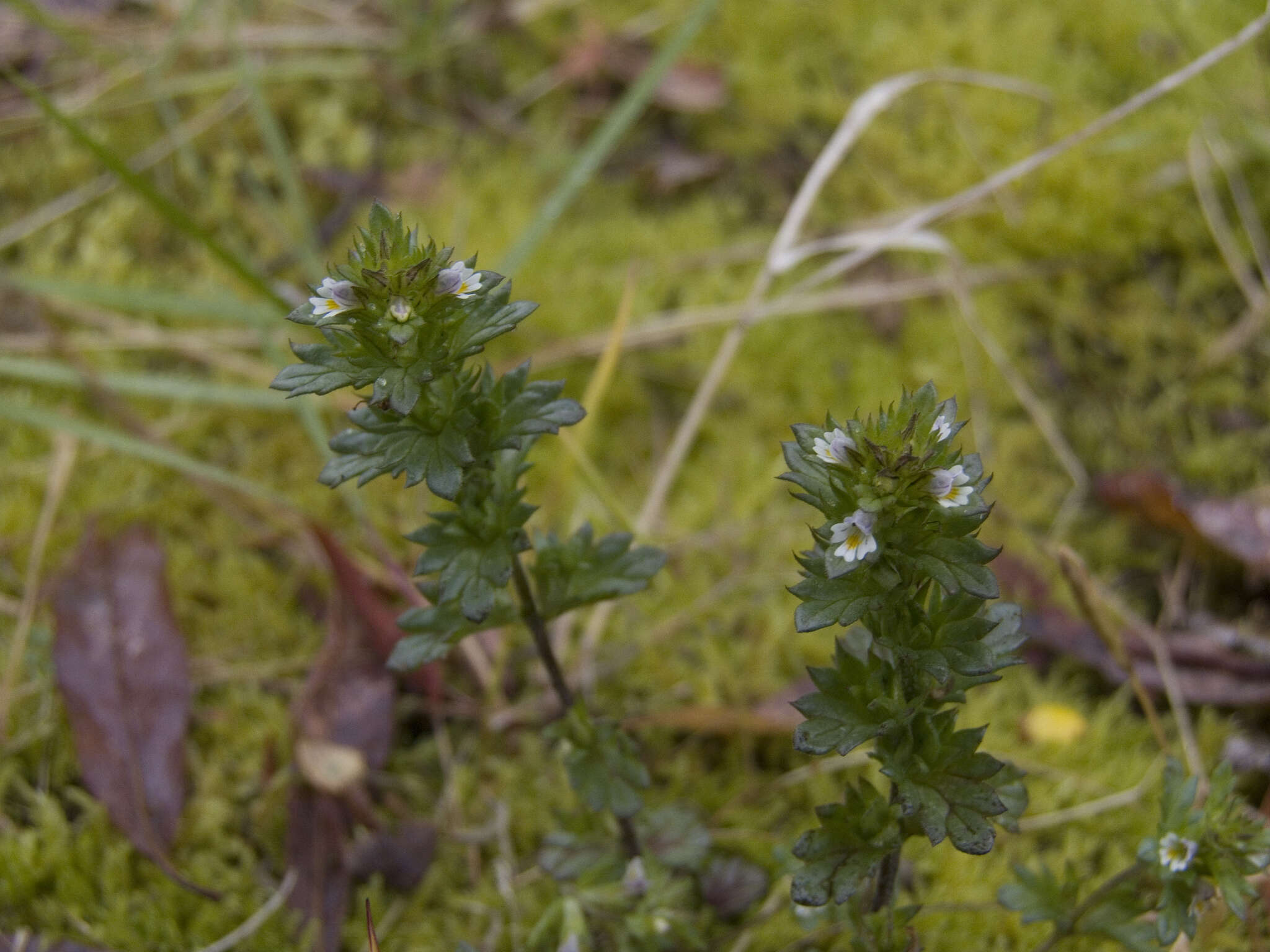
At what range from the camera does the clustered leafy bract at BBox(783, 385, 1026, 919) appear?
66.4 inches

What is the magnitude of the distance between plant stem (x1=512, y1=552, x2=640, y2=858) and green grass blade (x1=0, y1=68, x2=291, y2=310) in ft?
4.12

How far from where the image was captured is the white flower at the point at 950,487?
164cm

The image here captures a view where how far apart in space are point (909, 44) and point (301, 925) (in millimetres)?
3617

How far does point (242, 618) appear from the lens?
3.02m

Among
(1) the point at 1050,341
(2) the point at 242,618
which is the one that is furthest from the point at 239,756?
(1) the point at 1050,341

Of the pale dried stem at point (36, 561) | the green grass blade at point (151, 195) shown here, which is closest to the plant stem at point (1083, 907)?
the green grass blade at point (151, 195)

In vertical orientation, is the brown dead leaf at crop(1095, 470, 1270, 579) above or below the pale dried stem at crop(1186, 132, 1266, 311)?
below

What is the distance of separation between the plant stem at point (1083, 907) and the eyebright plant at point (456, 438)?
881 mm

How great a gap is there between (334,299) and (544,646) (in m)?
0.83

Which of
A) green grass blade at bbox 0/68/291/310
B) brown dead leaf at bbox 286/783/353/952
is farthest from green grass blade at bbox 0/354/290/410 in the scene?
brown dead leaf at bbox 286/783/353/952

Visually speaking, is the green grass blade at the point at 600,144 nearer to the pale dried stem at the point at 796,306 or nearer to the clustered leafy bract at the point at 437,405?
the pale dried stem at the point at 796,306

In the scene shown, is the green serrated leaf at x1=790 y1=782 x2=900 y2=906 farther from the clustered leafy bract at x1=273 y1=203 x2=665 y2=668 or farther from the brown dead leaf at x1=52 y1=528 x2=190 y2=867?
the brown dead leaf at x1=52 y1=528 x2=190 y2=867

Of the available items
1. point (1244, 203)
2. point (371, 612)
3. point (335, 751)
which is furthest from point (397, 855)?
point (1244, 203)

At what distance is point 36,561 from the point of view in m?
3.01
